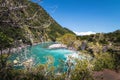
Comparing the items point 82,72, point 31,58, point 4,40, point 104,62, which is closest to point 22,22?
point 4,40

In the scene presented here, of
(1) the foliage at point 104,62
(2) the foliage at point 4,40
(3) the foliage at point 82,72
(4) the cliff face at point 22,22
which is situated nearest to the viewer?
(4) the cliff face at point 22,22

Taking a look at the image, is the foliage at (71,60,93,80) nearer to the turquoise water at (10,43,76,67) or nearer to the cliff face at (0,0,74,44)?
the turquoise water at (10,43,76,67)

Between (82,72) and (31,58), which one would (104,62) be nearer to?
(82,72)

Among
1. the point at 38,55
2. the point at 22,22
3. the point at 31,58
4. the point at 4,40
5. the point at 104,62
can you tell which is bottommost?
the point at 38,55

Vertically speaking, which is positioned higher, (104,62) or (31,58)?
(31,58)

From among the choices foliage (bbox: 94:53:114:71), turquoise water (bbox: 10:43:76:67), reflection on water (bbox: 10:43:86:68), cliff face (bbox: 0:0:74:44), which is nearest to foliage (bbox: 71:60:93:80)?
reflection on water (bbox: 10:43:86:68)

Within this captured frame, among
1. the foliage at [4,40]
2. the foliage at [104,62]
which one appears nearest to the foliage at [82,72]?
the foliage at [104,62]

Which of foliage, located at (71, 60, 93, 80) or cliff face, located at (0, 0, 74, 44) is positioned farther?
foliage, located at (71, 60, 93, 80)

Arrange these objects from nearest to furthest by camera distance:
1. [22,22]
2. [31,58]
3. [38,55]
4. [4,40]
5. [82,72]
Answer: [22,22], [4,40], [31,58], [82,72], [38,55]

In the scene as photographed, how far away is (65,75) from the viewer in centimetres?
1859

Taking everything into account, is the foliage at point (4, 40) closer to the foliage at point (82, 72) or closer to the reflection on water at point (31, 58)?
the reflection on water at point (31, 58)

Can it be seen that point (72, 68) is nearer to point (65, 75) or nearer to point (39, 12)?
point (65, 75)

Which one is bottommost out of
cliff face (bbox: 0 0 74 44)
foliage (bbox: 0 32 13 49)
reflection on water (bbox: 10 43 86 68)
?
reflection on water (bbox: 10 43 86 68)

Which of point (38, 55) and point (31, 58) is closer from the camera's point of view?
point (31, 58)
